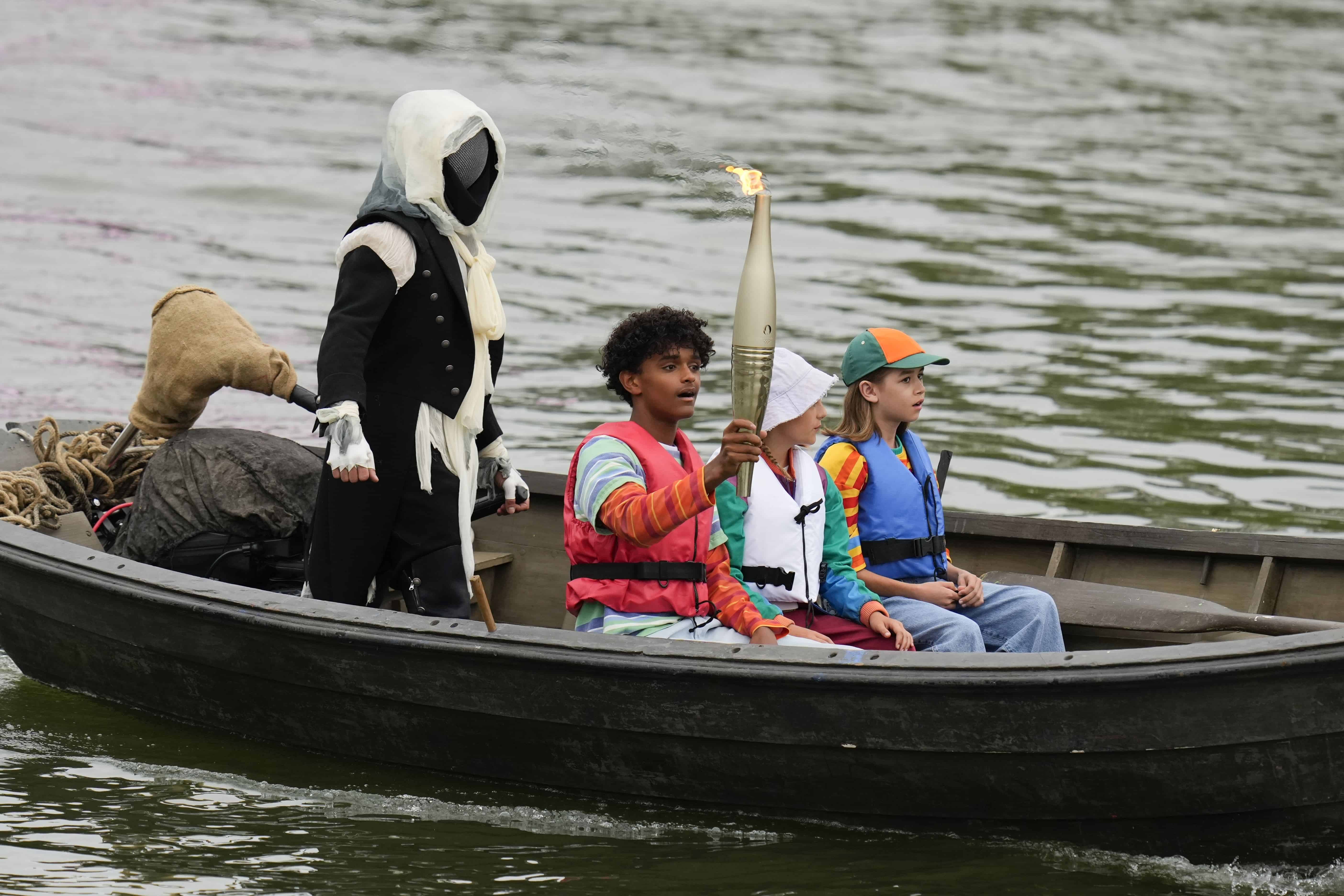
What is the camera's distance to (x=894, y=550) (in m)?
5.16

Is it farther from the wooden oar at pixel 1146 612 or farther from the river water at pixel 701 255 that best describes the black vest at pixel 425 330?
the wooden oar at pixel 1146 612

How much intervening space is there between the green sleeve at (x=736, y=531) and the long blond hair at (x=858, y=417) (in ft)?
1.59

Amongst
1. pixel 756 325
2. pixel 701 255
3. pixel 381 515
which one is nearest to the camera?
pixel 756 325

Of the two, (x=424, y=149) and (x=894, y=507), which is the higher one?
(x=424, y=149)

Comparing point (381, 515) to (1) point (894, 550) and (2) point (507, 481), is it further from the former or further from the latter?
(1) point (894, 550)

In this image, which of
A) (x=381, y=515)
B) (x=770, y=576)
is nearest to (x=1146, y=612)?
(x=770, y=576)

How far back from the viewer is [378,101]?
73.3 feet

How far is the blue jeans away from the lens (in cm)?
484

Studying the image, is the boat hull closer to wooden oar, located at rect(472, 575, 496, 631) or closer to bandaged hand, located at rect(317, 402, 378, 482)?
bandaged hand, located at rect(317, 402, 378, 482)

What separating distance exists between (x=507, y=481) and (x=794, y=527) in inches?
38.7

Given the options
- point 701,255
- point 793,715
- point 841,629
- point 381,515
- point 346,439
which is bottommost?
point 793,715

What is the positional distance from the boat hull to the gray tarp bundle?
1.19ft

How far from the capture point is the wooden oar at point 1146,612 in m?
5.23

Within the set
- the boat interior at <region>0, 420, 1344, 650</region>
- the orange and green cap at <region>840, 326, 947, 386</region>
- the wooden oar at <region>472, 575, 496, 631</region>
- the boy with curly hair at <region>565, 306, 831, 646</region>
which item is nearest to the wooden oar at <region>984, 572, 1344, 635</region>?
the boat interior at <region>0, 420, 1344, 650</region>
